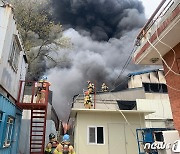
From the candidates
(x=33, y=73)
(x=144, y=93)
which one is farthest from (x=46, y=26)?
(x=144, y=93)

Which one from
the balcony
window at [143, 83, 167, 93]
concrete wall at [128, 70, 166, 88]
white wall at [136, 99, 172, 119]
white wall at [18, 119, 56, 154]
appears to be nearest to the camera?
the balcony

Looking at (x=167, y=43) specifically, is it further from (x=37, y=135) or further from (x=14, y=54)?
A: (x=37, y=135)

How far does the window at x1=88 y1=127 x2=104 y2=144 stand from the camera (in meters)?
11.6

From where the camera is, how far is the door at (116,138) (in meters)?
11.5

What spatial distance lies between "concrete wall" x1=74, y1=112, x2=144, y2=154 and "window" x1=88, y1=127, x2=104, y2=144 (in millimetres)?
188

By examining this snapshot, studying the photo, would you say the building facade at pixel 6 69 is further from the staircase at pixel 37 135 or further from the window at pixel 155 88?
the window at pixel 155 88

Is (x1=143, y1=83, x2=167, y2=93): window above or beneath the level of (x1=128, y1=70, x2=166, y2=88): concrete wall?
→ beneath

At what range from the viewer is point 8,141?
873 centimetres

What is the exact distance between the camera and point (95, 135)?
1163 cm

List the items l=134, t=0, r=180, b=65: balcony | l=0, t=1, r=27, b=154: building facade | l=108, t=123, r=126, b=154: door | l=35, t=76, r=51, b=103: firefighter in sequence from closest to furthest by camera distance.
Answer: l=134, t=0, r=180, b=65: balcony, l=0, t=1, r=27, b=154: building facade, l=35, t=76, r=51, b=103: firefighter, l=108, t=123, r=126, b=154: door

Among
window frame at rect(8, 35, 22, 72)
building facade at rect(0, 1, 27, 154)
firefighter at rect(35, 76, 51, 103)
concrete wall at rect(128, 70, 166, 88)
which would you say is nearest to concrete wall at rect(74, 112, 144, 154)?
firefighter at rect(35, 76, 51, 103)

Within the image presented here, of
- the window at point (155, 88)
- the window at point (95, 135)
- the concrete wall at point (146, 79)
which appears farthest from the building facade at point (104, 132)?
the concrete wall at point (146, 79)

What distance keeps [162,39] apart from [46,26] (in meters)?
20.8

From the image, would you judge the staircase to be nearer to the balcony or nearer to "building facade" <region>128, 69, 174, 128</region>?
the balcony
